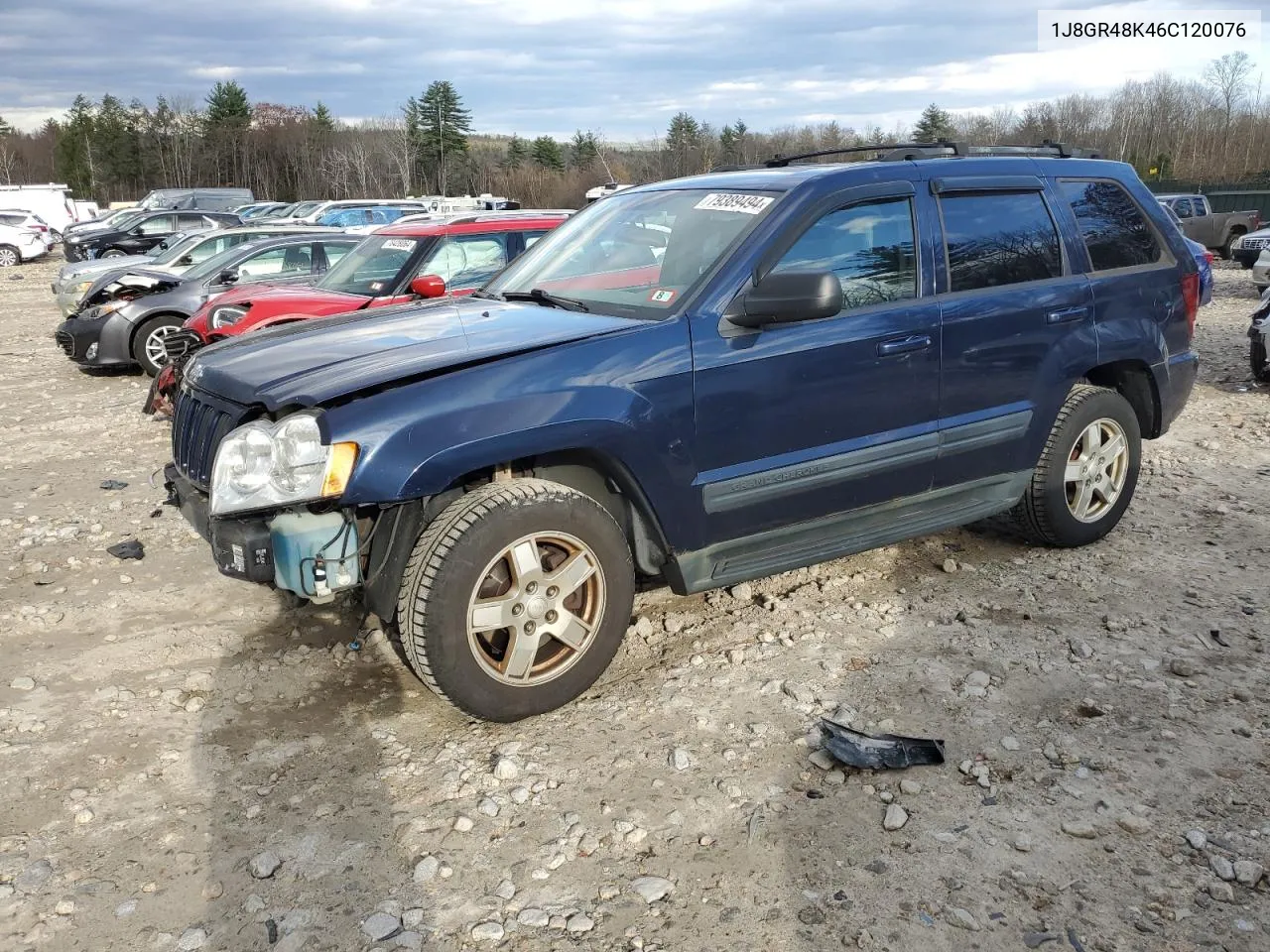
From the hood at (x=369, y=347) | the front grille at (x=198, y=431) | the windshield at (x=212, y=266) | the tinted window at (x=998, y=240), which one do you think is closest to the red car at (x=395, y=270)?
the windshield at (x=212, y=266)

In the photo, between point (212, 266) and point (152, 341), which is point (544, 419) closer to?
point (152, 341)

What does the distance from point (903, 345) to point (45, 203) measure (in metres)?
46.4

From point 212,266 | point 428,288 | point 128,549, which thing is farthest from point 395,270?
point 212,266

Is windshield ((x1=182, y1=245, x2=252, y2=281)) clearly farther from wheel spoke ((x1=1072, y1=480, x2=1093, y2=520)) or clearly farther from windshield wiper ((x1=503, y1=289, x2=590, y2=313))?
wheel spoke ((x1=1072, y1=480, x2=1093, y2=520))

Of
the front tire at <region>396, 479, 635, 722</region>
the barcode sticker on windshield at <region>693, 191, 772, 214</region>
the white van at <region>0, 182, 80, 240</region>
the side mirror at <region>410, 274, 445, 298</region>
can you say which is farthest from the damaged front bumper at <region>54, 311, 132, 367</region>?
the white van at <region>0, 182, 80, 240</region>

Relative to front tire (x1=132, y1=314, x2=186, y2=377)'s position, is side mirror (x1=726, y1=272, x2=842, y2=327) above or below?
above

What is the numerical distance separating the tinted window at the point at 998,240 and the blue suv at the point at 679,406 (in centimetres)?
1

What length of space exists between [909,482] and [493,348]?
1.90 m

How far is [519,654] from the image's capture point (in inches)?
138

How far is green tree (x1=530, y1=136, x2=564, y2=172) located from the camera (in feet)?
279

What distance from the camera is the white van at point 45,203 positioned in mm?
40875

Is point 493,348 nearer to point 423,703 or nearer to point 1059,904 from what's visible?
point 423,703

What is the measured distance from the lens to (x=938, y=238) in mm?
4297

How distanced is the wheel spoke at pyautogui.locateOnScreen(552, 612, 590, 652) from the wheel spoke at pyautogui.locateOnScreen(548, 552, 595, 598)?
8 centimetres
